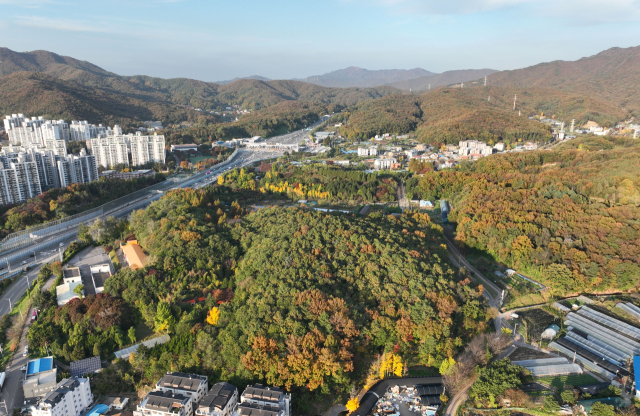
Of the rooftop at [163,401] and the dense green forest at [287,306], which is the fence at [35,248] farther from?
the rooftop at [163,401]

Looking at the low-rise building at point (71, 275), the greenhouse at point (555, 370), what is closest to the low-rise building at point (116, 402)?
the low-rise building at point (71, 275)

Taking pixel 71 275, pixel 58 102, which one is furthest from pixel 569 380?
pixel 58 102

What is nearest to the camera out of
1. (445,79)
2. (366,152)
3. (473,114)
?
(366,152)

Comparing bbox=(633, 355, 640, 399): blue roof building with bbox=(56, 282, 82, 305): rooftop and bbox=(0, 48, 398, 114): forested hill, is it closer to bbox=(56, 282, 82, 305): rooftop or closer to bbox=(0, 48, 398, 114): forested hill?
bbox=(56, 282, 82, 305): rooftop

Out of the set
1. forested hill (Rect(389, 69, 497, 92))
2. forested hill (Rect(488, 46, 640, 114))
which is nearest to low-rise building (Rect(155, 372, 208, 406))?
forested hill (Rect(488, 46, 640, 114))

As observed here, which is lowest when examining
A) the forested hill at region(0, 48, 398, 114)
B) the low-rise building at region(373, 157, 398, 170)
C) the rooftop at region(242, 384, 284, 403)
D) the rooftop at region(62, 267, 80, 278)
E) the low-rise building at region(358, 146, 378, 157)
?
the rooftop at region(242, 384, 284, 403)

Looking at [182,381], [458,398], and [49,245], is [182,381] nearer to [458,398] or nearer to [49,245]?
[458,398]
